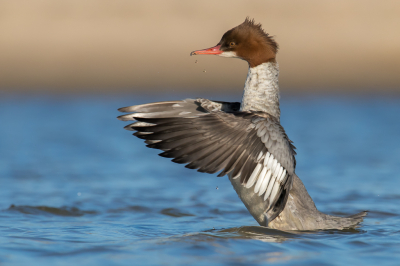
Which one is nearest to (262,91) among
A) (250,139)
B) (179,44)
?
(250,139)

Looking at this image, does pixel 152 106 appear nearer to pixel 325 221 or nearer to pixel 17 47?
pixel 325 221

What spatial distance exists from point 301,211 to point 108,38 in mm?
20484

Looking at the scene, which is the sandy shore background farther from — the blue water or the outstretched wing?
the outstretched wing

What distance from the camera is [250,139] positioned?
4848 millimetres

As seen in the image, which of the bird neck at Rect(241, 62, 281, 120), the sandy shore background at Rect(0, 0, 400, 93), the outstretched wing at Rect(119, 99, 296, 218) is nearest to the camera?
the outstretched wing at Rect(119, 99, 296, 218)

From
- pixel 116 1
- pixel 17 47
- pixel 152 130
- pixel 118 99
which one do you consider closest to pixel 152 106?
pixel 152 130

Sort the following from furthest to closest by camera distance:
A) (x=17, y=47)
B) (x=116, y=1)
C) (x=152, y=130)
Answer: (x=116, y=1), (x=17, y=47), (x=152, y=130)

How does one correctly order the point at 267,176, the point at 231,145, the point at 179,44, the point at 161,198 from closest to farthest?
the point at 231,145 → the point at 267,176 → the point at 161,198 → the point at 179,44

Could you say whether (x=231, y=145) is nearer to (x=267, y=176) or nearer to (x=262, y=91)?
(x=267, y=176)

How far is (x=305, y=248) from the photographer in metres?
5.05

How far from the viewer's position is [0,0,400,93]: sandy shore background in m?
21.9

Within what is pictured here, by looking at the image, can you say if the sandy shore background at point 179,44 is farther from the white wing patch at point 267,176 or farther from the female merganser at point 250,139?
the white wing patch at point 267,176

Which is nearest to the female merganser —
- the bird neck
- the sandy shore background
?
the bird neck

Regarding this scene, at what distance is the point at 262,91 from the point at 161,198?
2899 mm
